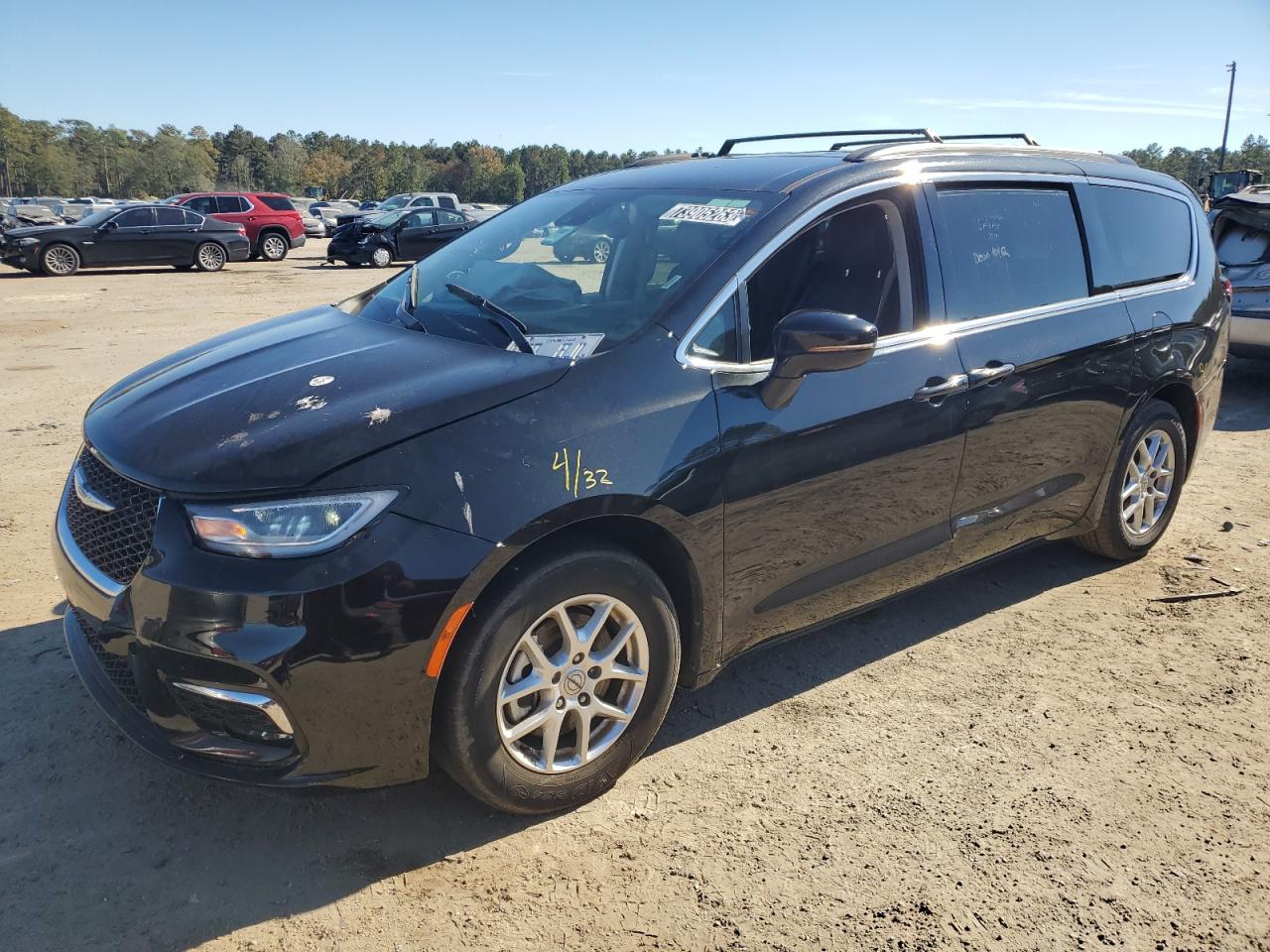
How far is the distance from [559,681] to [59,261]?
21.1m

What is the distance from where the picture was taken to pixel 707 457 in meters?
2.83

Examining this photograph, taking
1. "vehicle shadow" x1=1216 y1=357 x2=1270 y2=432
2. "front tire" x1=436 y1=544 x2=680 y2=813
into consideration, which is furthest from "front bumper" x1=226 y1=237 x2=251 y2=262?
"front tire" x1=436 y1=544 x2=680 y2=813

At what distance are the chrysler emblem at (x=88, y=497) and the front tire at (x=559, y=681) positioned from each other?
1071mm

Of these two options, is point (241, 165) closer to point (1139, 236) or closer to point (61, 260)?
point (61, 260)

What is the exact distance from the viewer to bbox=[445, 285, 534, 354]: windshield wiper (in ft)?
9.77

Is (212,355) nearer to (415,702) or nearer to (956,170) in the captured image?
(415,702)

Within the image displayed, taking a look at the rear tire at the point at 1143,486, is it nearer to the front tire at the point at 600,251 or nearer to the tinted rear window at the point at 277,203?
the front tire at the point at 600,251

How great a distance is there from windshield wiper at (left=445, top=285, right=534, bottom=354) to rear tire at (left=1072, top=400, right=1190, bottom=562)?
9.51 ft

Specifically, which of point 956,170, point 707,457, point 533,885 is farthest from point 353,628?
point 956,170

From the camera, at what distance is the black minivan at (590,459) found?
2367 mm

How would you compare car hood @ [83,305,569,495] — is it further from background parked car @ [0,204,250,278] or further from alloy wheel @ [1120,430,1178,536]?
background parked car @ [0,204,250,278]

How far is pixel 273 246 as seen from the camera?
971 inches

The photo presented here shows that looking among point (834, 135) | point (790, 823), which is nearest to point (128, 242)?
point (834, 135)

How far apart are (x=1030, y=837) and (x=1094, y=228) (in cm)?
273
